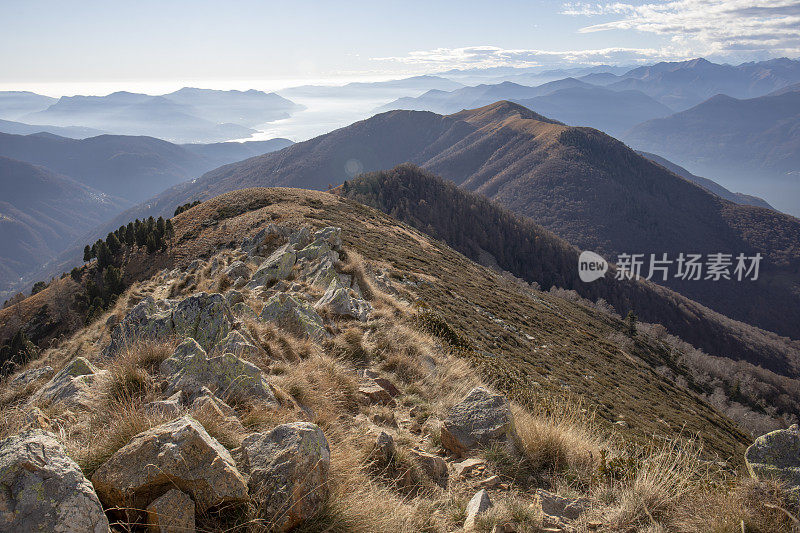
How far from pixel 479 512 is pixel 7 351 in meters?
33.9

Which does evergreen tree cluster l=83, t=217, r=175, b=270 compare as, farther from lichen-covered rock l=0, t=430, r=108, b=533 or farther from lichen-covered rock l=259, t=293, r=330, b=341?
lichen-covered rock l=0, t=430, r=108, b=533

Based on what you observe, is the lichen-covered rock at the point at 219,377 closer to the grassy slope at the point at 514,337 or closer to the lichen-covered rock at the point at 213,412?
the lichen-covered rock at the point at 213,412

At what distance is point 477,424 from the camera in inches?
215

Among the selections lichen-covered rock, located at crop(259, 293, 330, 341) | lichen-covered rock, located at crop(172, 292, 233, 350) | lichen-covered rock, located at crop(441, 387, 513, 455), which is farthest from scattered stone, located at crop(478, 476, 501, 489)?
lichen-covered rock, located at crop(172, 292, 233, 350)

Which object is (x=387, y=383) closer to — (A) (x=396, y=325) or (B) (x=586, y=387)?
(A) (x=396, y=325)

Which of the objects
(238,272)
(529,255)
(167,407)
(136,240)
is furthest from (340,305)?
(529,255)

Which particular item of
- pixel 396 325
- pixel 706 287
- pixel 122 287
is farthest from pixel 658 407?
pixel 706 287

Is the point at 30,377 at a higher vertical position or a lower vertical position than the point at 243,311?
lower

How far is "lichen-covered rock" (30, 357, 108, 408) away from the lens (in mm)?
4363

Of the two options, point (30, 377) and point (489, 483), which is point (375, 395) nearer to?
point (489, 483)

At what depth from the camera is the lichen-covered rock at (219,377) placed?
4.59 meters

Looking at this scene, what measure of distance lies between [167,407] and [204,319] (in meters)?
3.71

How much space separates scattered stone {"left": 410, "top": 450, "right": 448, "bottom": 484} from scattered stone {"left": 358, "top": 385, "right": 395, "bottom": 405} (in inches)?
65.2

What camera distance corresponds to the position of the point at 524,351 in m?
20.9
